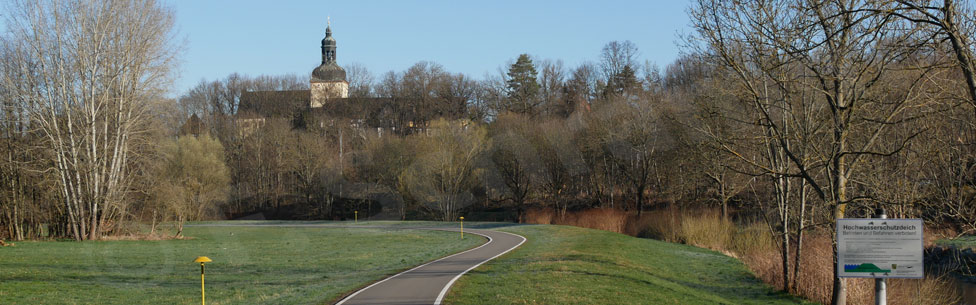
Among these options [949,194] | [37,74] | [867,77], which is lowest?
[949,194]

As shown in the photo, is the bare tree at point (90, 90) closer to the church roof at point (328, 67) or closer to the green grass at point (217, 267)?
the green grass at point (217, 267)

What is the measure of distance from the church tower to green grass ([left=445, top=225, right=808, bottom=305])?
54.5 m

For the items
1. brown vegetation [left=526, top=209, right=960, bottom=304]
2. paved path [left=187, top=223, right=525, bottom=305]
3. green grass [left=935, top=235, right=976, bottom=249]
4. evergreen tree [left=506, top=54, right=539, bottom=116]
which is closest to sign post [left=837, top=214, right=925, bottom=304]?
brown vegetation [left=526, top=209, right=960, bottom=304]

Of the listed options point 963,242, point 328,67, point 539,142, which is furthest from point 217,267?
point 328,67

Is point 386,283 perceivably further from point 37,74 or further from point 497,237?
point 37,74

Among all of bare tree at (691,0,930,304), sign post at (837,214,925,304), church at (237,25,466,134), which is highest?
church at (237,25,466,134)

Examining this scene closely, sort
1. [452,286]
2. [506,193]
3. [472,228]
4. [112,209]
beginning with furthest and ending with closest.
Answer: [506,193] → [472,228] → [112,209] → [452,286]

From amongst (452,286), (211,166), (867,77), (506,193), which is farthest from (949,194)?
(211,166)

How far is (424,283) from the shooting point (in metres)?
17.9

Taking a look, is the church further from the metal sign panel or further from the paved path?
the metal sign panel

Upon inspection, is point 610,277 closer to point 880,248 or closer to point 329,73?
point 880,248

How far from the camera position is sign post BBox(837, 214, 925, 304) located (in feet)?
22.7

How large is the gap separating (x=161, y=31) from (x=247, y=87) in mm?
50188

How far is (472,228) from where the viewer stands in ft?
139
